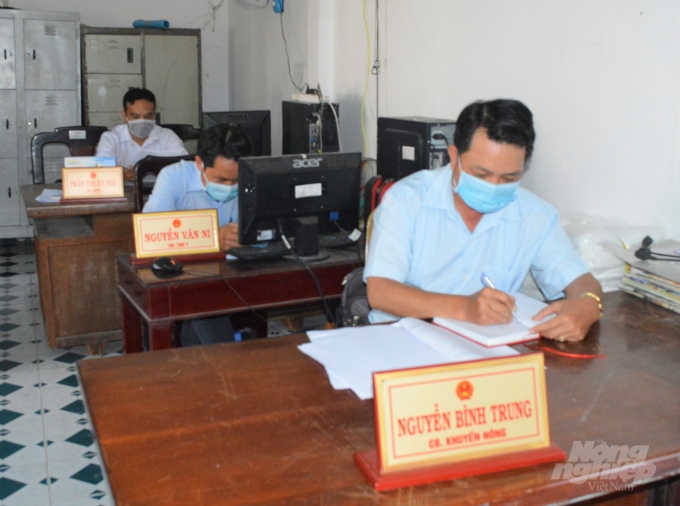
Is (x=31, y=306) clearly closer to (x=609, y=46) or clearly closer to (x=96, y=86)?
(x=96, y=86)

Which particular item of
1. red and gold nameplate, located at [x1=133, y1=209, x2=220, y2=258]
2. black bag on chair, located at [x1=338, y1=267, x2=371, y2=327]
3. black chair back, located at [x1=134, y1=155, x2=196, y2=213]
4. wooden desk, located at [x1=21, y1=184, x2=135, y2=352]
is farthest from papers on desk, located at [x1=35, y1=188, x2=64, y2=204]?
black bag on chair, located at [x1=338, y1=267, x2=371, y2=327]

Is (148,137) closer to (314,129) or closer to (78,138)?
(78,138)

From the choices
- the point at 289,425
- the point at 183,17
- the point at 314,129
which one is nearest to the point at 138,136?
the point at 314,129

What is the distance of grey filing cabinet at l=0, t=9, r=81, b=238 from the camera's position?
523 centimetres

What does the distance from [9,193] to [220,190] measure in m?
3.74

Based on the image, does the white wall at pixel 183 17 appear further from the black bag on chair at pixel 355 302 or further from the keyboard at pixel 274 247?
the black bag on chair at pixel 355 302

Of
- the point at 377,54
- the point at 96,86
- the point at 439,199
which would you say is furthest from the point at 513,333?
the point at 96,86

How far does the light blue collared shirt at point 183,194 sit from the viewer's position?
2.59 m

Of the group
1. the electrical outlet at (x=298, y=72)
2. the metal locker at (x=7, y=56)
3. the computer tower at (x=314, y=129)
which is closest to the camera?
the computer tower at (x=314, y=129)

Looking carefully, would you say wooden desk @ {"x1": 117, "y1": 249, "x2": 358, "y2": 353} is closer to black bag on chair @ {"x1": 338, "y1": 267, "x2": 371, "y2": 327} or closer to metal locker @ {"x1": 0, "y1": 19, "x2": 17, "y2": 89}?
black bag on chair @ {"x1": 338, "y1": 267, "x2": 371, "y2": 327}

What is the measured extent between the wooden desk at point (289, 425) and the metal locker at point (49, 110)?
4.82 m

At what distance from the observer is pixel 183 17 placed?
20.8ft

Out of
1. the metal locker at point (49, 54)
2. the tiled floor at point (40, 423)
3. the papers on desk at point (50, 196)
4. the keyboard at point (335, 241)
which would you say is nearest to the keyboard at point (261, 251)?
the keyboard at point (335, 241)

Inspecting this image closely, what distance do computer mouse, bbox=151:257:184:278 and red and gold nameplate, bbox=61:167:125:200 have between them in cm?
137
